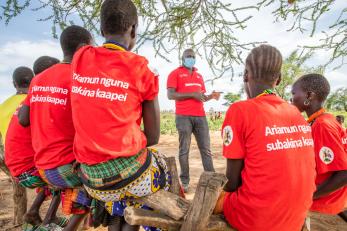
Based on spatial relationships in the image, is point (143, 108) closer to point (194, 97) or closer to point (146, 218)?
point (146, 218)

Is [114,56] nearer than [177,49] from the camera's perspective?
Yes

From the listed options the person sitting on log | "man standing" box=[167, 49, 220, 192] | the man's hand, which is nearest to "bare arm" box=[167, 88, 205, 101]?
"man standing" box=[167, 49, 220, 192]

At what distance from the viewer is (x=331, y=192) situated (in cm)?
259

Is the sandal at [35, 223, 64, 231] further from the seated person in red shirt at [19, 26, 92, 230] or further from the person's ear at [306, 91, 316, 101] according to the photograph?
the person's ear at [306, 91, 316, 101]

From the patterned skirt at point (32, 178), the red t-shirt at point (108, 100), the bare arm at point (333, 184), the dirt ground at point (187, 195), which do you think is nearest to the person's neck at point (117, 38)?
the red t-shirt at point (108, 100)

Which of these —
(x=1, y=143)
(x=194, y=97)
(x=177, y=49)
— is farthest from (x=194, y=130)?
→ (x=1, y=143)

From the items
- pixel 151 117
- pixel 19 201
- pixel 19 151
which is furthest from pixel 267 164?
pixel 19 201

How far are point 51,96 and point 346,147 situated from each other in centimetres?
240

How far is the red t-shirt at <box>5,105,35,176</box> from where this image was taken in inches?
110

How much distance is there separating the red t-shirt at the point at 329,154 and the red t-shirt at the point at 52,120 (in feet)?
6.36

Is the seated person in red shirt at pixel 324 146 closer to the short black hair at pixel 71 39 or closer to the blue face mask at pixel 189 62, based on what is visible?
the short black hair at pixel 71 39

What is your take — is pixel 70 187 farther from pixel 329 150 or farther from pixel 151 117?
pixel 329 150

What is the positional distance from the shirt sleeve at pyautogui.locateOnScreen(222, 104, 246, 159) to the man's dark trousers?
3.23m

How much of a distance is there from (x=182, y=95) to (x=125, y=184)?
11.3 ft
